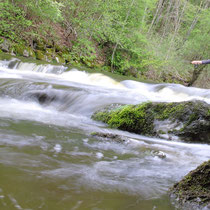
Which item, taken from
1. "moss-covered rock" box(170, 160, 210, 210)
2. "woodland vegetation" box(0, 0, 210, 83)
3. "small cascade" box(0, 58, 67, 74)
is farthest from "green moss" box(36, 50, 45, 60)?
"moss-covered rock" box(170, 160, 210, 210)

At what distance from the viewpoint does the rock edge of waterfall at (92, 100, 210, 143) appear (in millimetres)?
5414

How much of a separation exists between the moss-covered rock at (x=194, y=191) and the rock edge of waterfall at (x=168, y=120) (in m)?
3.07

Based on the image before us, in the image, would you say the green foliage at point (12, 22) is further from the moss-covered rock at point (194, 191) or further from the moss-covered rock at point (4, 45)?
the moss-covered rock at point (194, 191)

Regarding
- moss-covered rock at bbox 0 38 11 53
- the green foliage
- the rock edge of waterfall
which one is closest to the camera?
the rock edge of waterfall

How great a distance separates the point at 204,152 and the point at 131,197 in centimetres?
283

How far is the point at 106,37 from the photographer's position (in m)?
22.9

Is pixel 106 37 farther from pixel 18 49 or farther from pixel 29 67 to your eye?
pixel 29 67

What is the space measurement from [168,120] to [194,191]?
3511 millimetres

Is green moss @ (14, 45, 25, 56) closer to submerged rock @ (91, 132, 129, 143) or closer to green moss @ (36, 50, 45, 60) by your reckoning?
green moss @ (36, 50, 45, 60)

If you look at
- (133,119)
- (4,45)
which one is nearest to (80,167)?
(133,119)

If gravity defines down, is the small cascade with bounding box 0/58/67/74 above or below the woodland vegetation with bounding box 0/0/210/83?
below

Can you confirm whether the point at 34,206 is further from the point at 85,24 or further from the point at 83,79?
the point at 85,24

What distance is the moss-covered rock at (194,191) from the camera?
206 centimetres

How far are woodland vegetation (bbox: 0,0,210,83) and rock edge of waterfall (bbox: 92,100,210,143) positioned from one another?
11.7 metres
